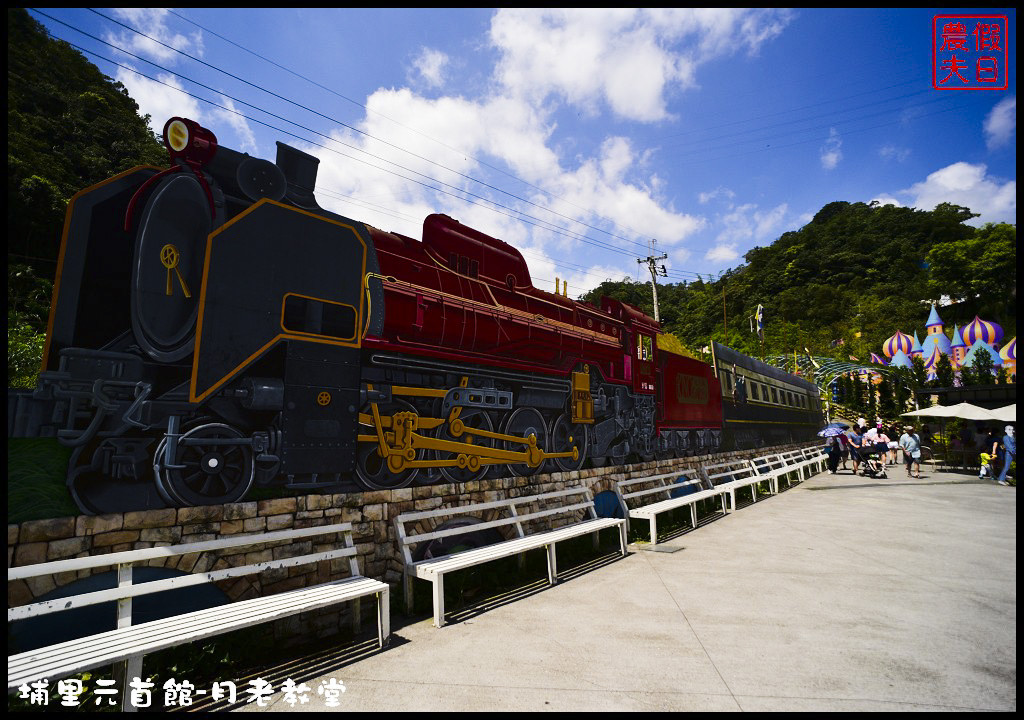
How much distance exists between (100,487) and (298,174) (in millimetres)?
2949

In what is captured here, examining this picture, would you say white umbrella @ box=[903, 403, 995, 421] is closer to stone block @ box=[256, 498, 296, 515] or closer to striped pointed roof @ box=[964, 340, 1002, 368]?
stone block @ box=[256, 498, 296, 515]

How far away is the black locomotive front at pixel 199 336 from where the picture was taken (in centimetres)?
313

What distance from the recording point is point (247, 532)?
3.59 metres

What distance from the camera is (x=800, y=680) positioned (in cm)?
263

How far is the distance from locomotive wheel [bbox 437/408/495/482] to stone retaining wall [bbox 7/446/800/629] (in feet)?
0.30

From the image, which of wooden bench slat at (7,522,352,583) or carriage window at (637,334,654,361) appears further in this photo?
carriage window at (637,334,654,361)

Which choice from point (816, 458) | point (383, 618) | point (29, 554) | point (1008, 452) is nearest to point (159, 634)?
point (29, 554)

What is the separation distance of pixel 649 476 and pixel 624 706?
6254 millimetres

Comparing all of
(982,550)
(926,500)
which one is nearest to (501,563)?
(982,550)

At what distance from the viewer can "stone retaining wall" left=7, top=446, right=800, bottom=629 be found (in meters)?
2.79

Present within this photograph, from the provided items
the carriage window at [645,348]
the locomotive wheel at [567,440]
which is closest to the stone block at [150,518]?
the locomotive wheel at [567,440]

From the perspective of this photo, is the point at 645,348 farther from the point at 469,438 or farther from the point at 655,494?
the point at 469,438

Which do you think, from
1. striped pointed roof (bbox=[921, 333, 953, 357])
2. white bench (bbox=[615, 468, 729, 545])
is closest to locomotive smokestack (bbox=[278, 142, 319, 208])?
white bench (bbox=[615, 468, 729, 545])

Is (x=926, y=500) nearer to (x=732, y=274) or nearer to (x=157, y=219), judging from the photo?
(x=157, y=219)
